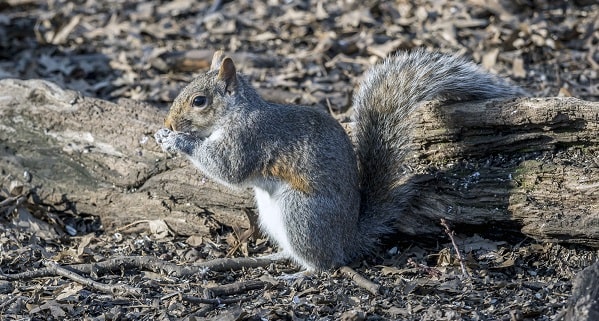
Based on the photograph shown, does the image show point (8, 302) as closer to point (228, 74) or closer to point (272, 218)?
point (272, 218)

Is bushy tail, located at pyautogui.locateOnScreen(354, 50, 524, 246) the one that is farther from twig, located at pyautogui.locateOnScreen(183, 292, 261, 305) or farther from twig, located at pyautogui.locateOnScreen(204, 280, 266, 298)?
twig, located at pyautogui.locateOnScreen(183, 292, 261, 305)

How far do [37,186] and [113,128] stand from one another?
79 cm

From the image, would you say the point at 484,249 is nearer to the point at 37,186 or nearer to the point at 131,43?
the point at 37,186

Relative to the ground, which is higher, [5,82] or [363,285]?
[5,82]

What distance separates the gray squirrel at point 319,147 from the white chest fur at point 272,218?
0.03 ft

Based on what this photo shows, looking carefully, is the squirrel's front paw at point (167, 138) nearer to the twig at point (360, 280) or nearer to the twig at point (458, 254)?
the twig at point (360, 280)

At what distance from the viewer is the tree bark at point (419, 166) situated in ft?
15.7

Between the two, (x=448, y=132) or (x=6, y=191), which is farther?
(x=6, y=191)

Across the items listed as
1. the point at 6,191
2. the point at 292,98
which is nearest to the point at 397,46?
the point at 292,98

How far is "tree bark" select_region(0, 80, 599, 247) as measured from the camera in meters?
4.79

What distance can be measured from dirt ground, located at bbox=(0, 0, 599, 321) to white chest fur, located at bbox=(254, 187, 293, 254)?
0.24 m

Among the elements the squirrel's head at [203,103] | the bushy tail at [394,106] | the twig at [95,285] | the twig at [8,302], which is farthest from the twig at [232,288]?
the twig at [8,302]

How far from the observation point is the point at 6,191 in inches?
243

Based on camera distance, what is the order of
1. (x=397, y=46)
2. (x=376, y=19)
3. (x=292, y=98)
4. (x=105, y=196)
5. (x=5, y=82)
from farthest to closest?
(x=376, y=19) → (x=397, y=46) → (x=292, y=98) → (x=5, y=82) → (x=105, y=196)
